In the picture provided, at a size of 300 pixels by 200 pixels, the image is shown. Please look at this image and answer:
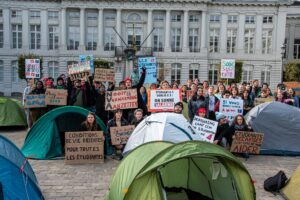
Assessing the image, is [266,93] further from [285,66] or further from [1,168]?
[285,66]

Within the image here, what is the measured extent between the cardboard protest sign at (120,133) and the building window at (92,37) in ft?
116

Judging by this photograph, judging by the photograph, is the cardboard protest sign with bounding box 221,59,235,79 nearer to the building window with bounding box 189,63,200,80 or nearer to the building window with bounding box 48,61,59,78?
the building window with bounding box 189,63,200,80

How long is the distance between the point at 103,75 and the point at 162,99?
7.72 feet

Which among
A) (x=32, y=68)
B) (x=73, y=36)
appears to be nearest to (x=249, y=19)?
(x=73, y=36)

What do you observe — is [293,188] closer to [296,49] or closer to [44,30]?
[44,30]

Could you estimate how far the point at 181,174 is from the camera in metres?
5.94

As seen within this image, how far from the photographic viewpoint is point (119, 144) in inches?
347

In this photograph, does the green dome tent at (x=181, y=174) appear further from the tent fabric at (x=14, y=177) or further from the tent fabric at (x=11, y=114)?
the tent fabric at (x=11, y=114)

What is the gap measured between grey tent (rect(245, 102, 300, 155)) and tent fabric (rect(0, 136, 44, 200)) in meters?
6.86

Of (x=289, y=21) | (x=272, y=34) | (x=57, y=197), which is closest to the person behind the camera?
(x=57, y=197)

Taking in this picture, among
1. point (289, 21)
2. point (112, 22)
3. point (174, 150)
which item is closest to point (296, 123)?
point (174, 150)

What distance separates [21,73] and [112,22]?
13.8 meters

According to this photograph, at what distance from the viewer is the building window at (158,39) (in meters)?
42.6

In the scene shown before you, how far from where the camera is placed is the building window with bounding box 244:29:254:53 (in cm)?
4247
